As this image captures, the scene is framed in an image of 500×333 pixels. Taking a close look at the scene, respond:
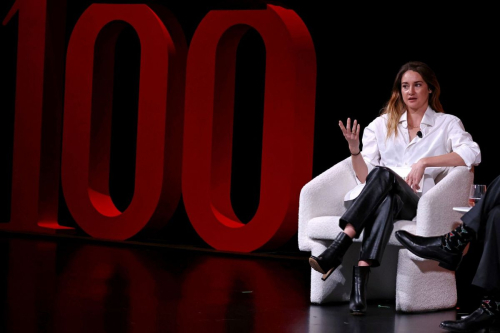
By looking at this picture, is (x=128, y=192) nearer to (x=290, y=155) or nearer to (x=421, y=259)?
(x=290, y=155)

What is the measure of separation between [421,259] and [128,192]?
4.29 metres

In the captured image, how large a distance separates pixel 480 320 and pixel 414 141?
1153mm

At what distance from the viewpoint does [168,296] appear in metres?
3.55

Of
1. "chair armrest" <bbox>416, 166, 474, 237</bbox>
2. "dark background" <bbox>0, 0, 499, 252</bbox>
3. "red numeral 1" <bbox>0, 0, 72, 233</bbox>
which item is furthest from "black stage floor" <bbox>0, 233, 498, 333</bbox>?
"dark background" <bbox>0, 0, 499, 252</bbox>

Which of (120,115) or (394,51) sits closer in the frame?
(394,51)

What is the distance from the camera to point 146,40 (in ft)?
18.9

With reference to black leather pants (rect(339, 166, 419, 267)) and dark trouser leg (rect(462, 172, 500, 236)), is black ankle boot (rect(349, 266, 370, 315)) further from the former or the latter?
dark trouser leg (rect(462, 172, 500, 236))

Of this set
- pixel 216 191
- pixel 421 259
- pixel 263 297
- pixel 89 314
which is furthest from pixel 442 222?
pixel 216 191

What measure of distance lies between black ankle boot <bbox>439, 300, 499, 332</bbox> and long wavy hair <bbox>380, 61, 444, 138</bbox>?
119 cm

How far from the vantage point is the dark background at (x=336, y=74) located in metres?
4.75

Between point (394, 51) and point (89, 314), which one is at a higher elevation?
point (394, 51)

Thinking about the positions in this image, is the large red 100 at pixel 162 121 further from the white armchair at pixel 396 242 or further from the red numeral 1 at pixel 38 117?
the white armchair at pixel 396 242

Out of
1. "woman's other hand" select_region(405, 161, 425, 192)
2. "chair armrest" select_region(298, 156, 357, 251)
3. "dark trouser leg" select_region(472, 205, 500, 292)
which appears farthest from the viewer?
"chair armrest" select_region(298, 156, 357, 251)

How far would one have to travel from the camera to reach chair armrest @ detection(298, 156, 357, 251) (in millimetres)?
3660
